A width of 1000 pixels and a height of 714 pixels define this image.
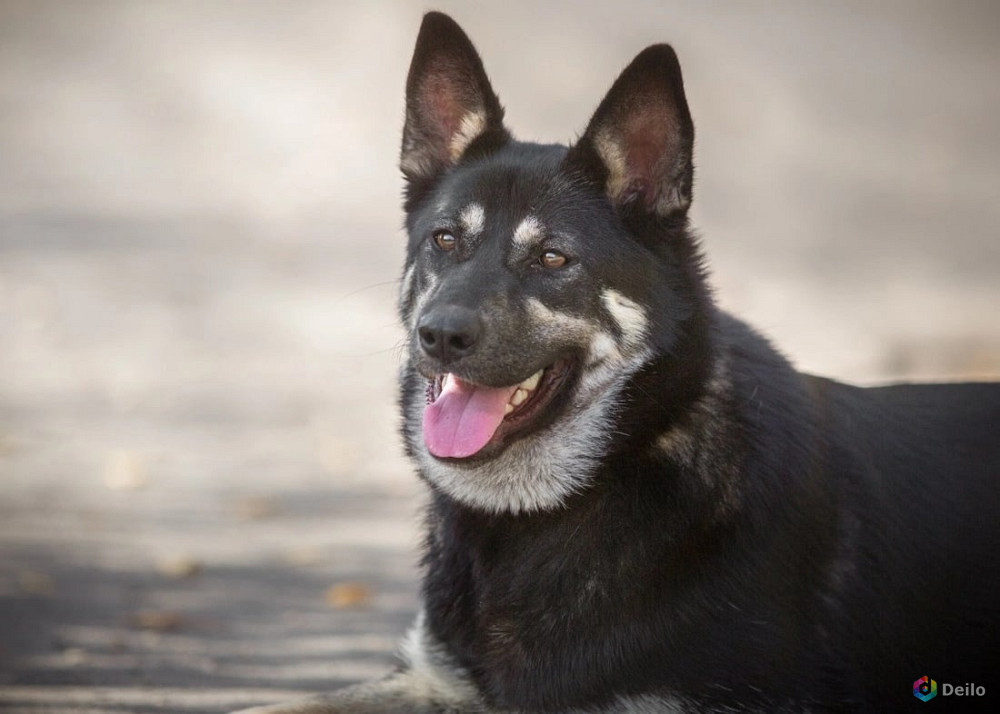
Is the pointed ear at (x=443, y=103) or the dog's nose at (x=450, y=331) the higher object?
the pointed ear at (x=443, y=103)

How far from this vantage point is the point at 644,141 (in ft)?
13.4

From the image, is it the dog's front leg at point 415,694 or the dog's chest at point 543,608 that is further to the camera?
the dog's front leg at point 415,694

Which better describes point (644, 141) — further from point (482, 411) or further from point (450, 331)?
point (482, 411)

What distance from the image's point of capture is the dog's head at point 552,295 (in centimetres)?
393

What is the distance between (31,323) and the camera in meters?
9.84

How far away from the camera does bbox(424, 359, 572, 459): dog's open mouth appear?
13.0ft

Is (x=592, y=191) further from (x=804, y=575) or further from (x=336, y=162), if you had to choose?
(x=336, y=162)

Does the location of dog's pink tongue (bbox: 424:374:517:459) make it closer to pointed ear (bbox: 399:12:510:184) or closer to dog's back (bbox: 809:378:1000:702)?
pointed ear (bbox: 399:12:510:184)

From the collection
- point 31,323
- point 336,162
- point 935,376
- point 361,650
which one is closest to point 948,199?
point 935,376

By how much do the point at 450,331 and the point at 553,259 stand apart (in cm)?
48

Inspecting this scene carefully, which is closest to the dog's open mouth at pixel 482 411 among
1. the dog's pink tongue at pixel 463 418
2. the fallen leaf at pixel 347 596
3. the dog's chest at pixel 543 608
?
the dog's pink tongue at pixel 463 418

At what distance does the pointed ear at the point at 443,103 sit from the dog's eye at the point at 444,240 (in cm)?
36

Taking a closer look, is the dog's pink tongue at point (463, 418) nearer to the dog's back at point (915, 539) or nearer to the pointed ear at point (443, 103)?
the pointed ear at point (443, 103)

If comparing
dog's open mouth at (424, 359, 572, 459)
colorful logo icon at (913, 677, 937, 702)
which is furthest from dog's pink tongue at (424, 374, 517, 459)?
colorful logo icon at (913, 677, 937, 702)
